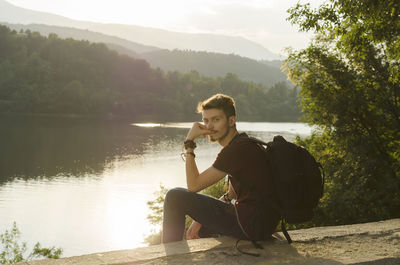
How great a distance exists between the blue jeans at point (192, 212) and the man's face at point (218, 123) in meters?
0.56

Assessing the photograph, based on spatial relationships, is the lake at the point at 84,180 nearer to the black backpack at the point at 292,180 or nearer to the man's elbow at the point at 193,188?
the man's elbow at the point at 193,188

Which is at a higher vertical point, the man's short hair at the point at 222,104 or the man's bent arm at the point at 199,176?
the man's short hair at the point at 222,104

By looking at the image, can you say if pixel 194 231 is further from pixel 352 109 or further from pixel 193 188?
pixel 352 109

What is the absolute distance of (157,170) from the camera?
1812 inches

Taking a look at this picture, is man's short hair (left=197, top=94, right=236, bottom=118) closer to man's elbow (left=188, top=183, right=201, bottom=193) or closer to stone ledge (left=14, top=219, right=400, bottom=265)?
man's elbow (left=188, top=183, right=201, bottom=193)

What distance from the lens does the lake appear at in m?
28.4

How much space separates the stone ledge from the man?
17cm

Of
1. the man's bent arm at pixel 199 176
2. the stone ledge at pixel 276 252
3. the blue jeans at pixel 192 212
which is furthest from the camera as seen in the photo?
the blue jeans at pixel 192 212

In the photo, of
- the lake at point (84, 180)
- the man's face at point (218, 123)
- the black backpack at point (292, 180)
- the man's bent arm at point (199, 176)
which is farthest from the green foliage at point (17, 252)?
the black backpack at point (292, 180)

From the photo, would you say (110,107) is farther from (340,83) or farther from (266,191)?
(266,191)

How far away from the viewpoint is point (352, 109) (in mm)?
10336

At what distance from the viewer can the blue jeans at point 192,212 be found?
3551mm

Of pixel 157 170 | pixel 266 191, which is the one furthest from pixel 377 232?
pixel 157 170

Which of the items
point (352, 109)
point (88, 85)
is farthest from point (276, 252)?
point (88, 85)
